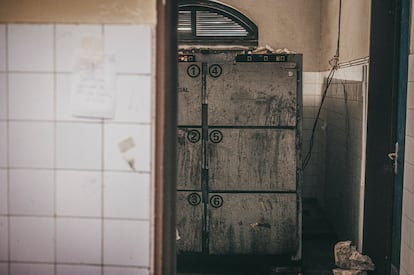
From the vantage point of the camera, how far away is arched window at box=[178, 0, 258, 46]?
700 cm

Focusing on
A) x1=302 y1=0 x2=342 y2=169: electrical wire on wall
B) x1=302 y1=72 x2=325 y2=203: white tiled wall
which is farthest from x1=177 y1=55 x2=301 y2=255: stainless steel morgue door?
x1=302 y1=72 x2=325 y2=203: white tiled wall

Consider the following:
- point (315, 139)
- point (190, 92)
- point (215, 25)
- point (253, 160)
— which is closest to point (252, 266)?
point (253, 160)

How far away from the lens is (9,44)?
2.31 metres

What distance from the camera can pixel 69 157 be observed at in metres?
2.33

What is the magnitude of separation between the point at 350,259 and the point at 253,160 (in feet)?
3.69

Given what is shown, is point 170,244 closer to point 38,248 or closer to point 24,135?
point 38,248

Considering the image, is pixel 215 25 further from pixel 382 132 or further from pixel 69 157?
pixel 69 157

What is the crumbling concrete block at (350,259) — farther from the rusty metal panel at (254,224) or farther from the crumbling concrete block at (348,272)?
the rusty metal panel at (254,224)

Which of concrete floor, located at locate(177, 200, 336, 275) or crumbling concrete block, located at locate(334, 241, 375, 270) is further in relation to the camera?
concrete floor, located at locate(177, 200, 336, 275)

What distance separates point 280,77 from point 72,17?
257 cm

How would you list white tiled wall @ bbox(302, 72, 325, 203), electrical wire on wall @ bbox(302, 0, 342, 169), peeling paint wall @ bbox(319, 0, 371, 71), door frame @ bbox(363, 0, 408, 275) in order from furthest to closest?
white tiled wall @ bbox(302, 72, 325, 203) → electrical wire on wall @ bbox(302, 0, 342, 169) → peeling paint wall @ bbox(319, 0, 371, 71) → door frame @ bbox(363, 0, 408, 275)

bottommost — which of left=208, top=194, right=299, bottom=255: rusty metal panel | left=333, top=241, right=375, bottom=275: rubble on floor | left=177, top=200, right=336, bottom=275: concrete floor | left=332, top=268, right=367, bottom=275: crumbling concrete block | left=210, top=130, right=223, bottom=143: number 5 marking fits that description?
left=177, top=200, right=336, bottom=275: concrete floor

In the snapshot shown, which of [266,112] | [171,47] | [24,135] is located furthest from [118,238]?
[266,112]

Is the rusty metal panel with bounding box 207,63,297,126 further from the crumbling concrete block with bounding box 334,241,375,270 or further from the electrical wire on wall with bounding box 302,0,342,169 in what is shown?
the electrical wire on wall with bounding box 302,0,342,169
